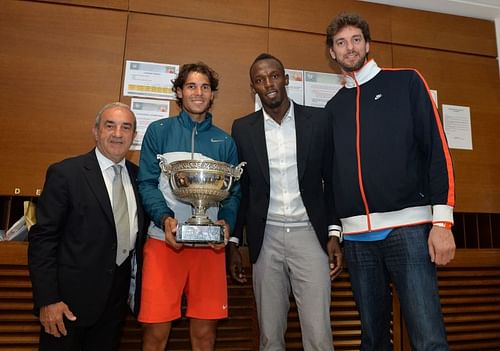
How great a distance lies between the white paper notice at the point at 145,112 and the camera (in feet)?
7.62

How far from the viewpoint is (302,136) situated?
1.63 meters

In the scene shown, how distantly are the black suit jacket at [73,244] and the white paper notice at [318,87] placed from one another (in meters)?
1.62

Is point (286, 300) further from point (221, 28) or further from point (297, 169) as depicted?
point (221, 28)

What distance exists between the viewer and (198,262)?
1.49m

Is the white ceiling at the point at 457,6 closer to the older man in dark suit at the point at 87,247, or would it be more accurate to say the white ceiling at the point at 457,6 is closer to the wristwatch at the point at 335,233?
the wristwatch at the point at 335,233

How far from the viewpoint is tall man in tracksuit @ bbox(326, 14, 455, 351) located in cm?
128

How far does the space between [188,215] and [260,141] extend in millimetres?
458

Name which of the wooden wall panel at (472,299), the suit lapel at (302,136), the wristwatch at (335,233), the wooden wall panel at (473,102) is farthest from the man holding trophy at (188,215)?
the wooden wall panel at (473,102)

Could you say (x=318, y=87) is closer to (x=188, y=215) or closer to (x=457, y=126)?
(x=457, y=126)

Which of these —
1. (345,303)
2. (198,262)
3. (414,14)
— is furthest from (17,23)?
(414,14)

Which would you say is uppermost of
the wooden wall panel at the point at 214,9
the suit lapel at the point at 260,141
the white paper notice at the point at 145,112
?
the wooden wall panel at the point at 214,9

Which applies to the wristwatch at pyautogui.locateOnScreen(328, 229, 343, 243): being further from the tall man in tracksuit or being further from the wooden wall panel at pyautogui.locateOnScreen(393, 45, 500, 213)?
the wooden wall panel at pyautogui.locateOnScreen(393, 45, 500, 213)

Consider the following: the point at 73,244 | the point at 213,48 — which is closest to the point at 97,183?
the point at 73,244

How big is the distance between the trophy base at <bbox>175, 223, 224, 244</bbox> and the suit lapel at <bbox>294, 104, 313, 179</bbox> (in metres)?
0.48
